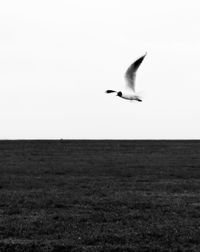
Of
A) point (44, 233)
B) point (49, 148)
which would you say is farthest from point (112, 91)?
point (49, 148)


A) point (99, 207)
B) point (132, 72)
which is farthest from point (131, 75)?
point (99, 207)

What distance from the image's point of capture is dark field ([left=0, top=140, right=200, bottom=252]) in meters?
15.2

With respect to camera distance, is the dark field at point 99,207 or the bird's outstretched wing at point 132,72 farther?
the bird's outstretched wing at point 132,72

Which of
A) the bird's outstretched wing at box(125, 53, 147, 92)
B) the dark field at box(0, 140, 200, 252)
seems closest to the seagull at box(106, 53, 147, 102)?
the bird's outstretched wing at box(125, 53, 147, 92)

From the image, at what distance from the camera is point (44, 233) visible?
16.2m

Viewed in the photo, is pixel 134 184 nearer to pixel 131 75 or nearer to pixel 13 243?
pixel 131 75

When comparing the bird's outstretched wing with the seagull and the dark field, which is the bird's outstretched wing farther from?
the dark field

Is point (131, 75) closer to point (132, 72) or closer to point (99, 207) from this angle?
point (132, 72)

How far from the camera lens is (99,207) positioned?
20.6 meters

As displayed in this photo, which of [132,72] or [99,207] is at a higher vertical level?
[132,72]

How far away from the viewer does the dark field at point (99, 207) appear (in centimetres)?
1518

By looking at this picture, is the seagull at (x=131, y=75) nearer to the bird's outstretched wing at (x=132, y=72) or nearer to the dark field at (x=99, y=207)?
the bird's outstretched wing at (x=132, y=72)

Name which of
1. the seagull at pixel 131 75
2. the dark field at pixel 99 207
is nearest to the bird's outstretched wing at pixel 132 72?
the seagull at pixel 131 75

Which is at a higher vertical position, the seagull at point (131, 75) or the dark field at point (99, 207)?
the seagull at point (131, 75)
